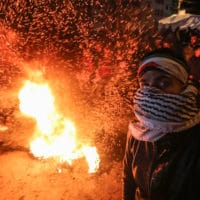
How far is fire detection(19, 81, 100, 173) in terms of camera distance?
232 inches

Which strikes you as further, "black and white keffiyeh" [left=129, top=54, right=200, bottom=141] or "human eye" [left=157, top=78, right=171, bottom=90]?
"human eye" [left=157, top=78, right=171, bottom=90]

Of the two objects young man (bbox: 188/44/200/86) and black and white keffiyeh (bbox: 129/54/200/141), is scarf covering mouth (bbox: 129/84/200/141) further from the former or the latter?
young man (bbox: 188/44/200/86)

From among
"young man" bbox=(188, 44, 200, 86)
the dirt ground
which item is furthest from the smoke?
"young man" bbox=(188, 44, 200, 86)

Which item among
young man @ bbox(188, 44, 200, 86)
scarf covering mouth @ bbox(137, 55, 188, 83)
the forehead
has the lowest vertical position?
young man @ bbox(188, 44, 200, 86)

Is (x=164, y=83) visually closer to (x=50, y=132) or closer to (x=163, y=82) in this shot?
(x=163, y=82)

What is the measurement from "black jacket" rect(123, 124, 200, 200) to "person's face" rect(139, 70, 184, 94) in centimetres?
35

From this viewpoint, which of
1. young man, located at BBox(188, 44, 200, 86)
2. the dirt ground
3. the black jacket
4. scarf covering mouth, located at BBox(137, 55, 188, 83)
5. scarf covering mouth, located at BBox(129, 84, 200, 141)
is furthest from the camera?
young man, located at BBox(188, 44, 200, 86)

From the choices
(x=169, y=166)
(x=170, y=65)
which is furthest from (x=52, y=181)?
(x=170, y=65)

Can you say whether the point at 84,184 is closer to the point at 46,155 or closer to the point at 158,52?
the point at 46,155

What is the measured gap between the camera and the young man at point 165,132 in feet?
6.35

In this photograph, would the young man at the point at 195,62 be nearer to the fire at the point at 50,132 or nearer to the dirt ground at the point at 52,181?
the fire at the point at 50,132

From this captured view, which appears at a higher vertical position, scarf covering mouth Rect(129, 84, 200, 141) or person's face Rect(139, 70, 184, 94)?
person's face Rect(139, 70, 184, 94)

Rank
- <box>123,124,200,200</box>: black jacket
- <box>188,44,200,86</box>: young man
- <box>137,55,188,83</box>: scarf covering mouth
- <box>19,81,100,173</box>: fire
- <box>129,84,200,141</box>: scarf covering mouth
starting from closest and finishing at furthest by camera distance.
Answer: <box>123,124,200,200</box>: black jacket < <box>129,84,200,141</box>: scarf covering mouth < <box>137,55,188,83</box>: scarf covering mouth < <box>19,81,100,173</box>: fire < <box>188,44,200,86</box>: young man

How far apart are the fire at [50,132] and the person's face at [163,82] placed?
3.65 meters
